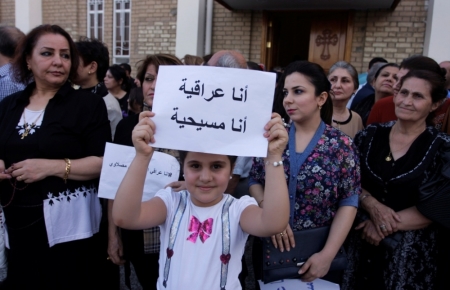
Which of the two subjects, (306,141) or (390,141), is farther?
(390,141)

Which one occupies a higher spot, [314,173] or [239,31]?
[239,31]

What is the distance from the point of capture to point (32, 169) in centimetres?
182

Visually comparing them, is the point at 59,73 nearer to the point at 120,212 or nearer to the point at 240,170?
the point at 120,212

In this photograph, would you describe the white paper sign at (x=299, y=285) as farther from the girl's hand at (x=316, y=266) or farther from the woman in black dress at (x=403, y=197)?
the woman in black dress at (x=403, y=197)

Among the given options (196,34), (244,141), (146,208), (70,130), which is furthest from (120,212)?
(196,34)

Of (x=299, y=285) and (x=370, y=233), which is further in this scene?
(x=370, y=233)

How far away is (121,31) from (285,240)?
25.8 ft

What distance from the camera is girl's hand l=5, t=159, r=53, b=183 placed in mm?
1817

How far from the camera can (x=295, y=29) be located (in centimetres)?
1048

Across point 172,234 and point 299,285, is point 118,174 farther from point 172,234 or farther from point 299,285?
point 299,285

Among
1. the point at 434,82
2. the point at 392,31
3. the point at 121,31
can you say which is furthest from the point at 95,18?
the point at 434,82

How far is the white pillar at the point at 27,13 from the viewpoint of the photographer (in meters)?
8.47

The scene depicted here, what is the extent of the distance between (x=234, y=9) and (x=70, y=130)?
5.65 m

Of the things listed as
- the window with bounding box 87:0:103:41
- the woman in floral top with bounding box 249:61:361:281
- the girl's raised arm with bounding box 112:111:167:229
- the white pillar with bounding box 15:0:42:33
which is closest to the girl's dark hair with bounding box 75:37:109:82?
the woman in floral top with bounding box 249:61:361:281
